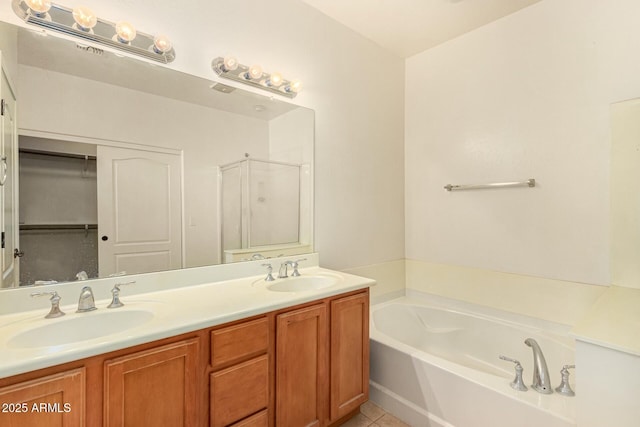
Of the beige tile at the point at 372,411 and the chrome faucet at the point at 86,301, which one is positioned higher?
the chrome faucet at the point at 86,301

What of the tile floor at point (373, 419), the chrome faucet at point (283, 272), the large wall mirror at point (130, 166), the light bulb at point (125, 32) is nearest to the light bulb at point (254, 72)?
the large wall mirror at point (130, 166)

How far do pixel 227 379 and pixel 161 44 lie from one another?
156cm

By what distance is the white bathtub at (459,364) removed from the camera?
1.41 metres

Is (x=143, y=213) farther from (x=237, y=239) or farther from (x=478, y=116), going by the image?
(x=478, y=116)

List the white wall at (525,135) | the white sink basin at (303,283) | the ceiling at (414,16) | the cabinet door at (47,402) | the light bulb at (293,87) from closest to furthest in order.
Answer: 1. the cabinet door at (47,402)
2. the white sink basin at (303,283)
3. the white wall at (525,135)
4. the light bulb at (293,87)
5. the ceiling at (414,16)

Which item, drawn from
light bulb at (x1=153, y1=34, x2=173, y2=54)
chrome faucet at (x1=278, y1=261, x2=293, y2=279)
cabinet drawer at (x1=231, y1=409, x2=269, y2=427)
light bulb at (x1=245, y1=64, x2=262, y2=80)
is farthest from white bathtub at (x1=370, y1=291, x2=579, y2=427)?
light bulb at (x1=153, y1=34, x2=173, y2=54)

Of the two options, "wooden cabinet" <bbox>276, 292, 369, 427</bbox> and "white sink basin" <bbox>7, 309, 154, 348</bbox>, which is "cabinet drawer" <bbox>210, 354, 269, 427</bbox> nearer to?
"wooden cabinet" <bbox>276, 292, 369, 427</bbox>

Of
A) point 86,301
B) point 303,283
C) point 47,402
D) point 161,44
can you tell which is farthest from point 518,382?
point 161,44

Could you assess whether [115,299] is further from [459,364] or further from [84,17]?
[459,364]

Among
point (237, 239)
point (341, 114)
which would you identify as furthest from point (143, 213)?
point (341, 114)

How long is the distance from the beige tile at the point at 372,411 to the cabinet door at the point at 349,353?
0.20 meters

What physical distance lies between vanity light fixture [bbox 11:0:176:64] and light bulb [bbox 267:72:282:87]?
1.84ft

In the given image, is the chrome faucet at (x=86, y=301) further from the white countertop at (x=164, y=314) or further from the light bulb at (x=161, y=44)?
the light bulb at (x=161, y=44)

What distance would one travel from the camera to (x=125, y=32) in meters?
1.38
